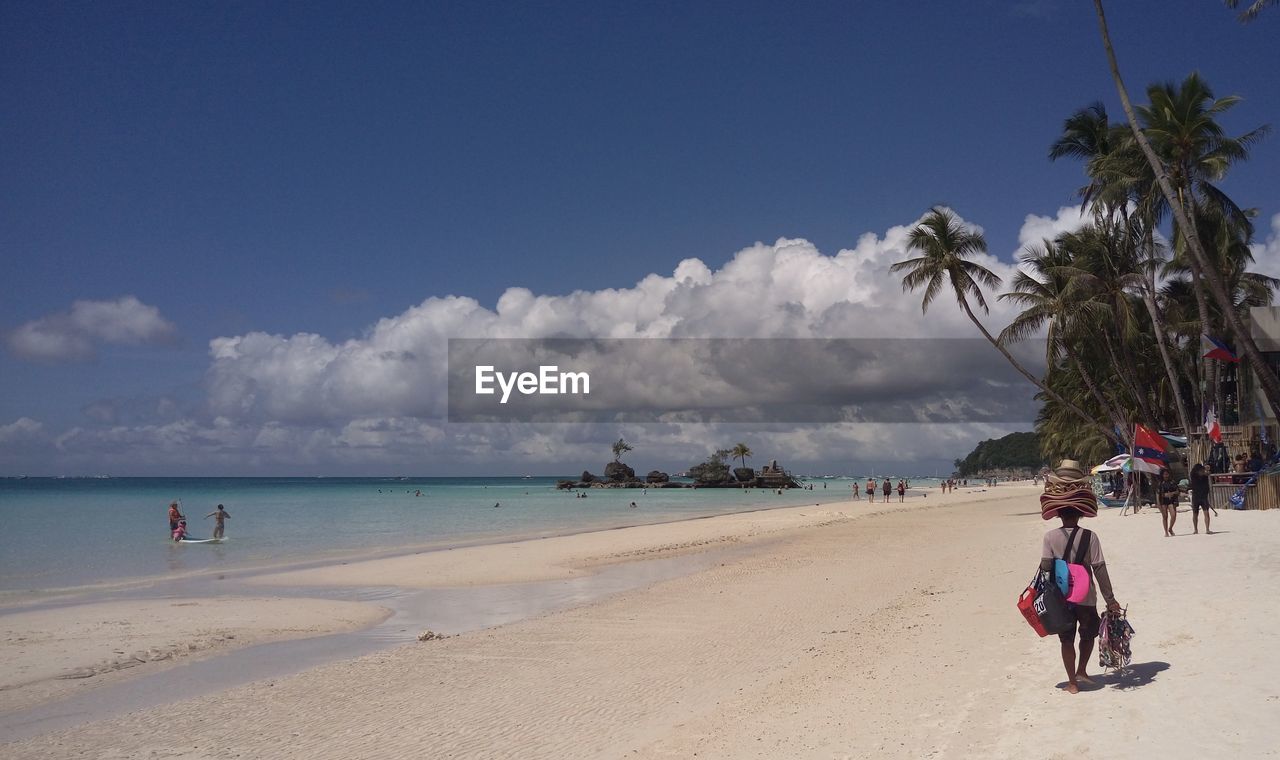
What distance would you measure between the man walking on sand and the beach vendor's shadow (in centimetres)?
15

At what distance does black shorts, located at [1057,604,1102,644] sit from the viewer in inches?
234

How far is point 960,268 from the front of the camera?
32031 mm

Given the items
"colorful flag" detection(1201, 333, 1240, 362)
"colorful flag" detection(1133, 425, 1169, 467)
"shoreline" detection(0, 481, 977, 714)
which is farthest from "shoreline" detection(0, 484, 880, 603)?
"colorful flag" detection(1201, 333, 1240, 362)

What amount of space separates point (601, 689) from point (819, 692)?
215cm

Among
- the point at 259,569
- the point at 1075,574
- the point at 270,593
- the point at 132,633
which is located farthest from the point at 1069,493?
the point at 259,569

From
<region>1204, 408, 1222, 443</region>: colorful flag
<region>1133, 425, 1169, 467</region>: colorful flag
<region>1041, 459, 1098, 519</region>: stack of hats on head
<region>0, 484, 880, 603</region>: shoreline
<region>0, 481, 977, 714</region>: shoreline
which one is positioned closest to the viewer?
<region>1041, 459, 1098, 519</region>: stack of hats on head

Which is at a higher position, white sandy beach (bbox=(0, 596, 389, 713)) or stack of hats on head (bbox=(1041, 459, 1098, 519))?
stack of hats on head (bbox=(1041, 459, 1098, 519))

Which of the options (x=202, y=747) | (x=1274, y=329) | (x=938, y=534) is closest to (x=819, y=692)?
(x=202, y=747)

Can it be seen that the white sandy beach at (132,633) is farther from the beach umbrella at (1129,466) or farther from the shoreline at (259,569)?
the beach umbrella at (1129,466)

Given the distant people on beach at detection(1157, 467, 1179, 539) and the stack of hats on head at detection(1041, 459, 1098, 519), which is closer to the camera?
the stack of hats on head at detection(1041, 459, 1098, 519)

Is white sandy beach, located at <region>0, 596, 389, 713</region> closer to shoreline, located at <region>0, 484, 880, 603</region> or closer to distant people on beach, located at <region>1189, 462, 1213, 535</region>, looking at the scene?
shoreline, located at <region>0, 484, 880, 603</region>

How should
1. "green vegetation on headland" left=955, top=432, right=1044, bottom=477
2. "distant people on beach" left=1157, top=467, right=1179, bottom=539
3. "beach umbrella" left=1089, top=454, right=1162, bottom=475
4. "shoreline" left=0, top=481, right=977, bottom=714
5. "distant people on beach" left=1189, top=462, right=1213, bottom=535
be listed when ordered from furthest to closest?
"green vegetation on headland" left=955, top=432, right=1044, bottom=477
"beach umbrella" left=1089, top=454, right=1162, bottom=475
"distant people on beach" left=1157, top=467, right=1179, bottom=539
"distant people on beach" left=1189, top=462, right=1213, bottom=535
"shoreline" left=0, top=481, right=977, bottom=714

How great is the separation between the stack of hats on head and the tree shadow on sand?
1.24 metres

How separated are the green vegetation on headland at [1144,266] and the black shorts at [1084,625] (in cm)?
1531
